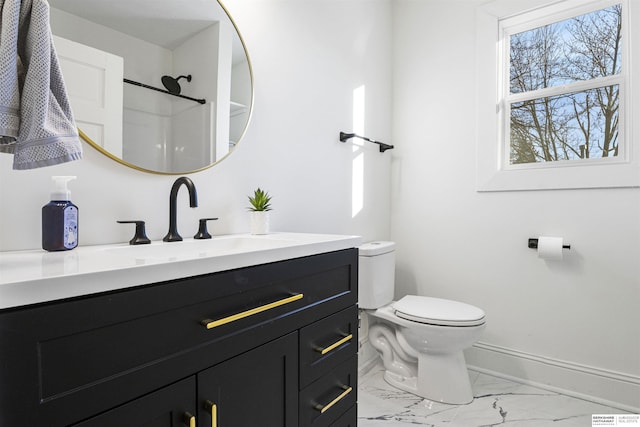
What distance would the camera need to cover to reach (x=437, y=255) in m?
2.36

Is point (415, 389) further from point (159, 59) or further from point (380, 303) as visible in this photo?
point (159, 59)

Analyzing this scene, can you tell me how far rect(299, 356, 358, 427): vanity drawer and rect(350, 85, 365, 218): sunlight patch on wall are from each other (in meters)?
1.07

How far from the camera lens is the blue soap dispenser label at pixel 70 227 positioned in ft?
2.82

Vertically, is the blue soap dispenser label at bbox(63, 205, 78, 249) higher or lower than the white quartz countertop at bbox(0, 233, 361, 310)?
higher

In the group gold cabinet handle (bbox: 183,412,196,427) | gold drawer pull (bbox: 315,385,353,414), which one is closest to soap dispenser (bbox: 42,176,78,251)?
gold cabinet handle (bbox: 183,412,196,427)

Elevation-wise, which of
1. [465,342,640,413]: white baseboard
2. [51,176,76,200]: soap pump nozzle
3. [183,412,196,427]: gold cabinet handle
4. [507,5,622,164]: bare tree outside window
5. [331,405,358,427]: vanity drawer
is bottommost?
[465,342,640,413]: white baseboard

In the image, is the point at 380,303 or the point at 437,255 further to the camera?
the point at 437,255

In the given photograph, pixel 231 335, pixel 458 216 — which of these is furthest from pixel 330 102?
pixel 231 335

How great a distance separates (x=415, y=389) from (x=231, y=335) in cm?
150

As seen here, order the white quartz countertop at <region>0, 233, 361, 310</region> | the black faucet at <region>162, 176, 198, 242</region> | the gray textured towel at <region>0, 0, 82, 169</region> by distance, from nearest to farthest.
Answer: the white quartz countertop at <region>0, 233, 361, 310</region>, the gray textured towel at <region>0, 0, 82, 169</region>, the black faucet at <region>162, 176, 198, 242</region>

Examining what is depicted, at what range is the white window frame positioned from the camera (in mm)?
1787

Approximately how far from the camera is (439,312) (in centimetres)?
179

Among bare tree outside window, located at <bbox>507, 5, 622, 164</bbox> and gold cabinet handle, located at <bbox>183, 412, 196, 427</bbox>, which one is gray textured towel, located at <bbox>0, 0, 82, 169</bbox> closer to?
gold cabinet handle, located at <bbox>183, 412, 196, 427</bbox>

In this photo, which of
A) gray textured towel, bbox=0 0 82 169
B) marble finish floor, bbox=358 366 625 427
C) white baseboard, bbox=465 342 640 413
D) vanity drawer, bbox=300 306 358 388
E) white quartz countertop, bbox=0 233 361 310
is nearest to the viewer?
white quartz countertop, bbox=0 233 361 310
